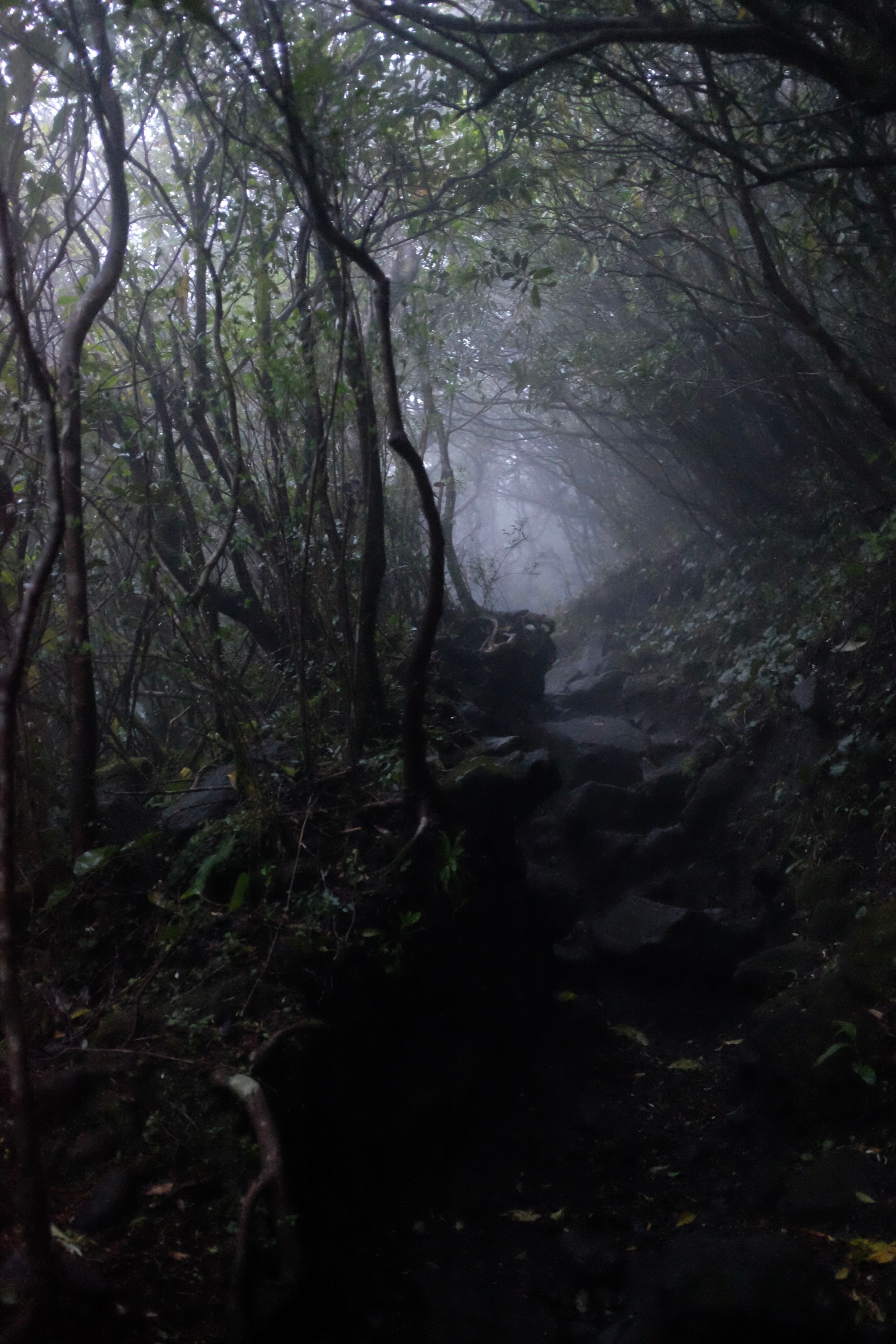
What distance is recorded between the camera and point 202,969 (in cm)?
434

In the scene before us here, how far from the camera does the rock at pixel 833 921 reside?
539 centimetres

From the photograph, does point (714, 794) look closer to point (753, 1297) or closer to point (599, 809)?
point (599, 809)

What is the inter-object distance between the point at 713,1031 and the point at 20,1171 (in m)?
4.58

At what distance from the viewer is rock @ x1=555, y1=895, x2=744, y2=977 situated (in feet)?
20.2

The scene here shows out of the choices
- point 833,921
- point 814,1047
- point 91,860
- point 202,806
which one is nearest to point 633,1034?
point 833,921

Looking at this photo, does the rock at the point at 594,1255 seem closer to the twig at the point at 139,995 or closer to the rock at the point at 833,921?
the twig at the point at 139,995

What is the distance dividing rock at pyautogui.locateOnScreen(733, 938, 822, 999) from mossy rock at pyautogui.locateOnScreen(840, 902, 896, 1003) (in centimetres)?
61

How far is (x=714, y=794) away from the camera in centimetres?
805

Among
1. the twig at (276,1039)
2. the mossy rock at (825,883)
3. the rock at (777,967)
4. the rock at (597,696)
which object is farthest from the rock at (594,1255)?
the rock at (597,696)

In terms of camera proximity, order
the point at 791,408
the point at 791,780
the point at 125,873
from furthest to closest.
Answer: the point at 791,408
the point at 791,780
the point at 125,873

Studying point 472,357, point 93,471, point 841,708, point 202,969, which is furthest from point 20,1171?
point 472,357

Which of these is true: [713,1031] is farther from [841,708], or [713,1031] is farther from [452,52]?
[452,52]

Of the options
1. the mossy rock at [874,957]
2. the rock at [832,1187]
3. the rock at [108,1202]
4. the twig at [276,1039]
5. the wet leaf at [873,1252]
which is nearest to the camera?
the rock at [108,1202]

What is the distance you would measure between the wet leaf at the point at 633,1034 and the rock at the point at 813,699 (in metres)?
2.94
